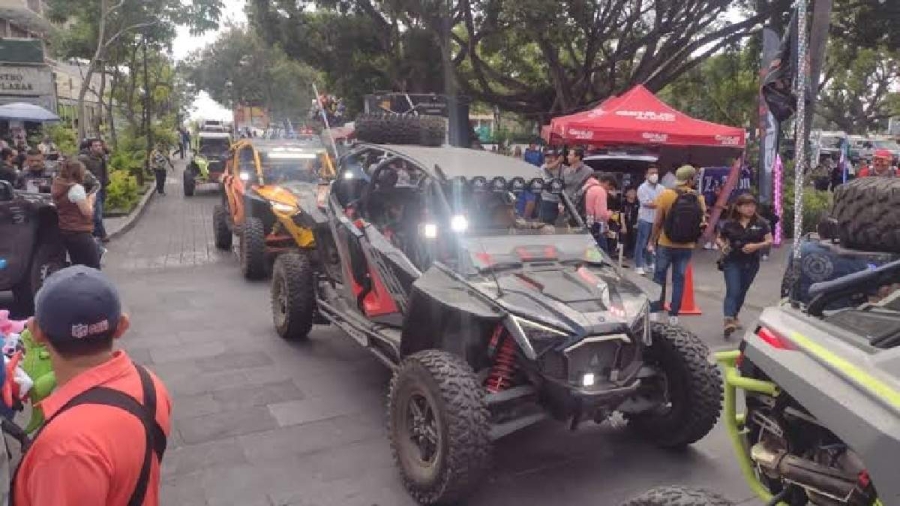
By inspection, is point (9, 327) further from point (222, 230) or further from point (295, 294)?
point (222, 230)

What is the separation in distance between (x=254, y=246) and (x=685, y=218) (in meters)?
5.50

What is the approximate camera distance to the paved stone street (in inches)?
158

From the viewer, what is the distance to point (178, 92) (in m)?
53.4

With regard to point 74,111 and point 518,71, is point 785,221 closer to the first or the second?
point 518,71

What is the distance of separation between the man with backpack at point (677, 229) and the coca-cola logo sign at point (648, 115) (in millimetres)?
5109

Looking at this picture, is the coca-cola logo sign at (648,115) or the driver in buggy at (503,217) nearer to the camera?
the driver in buggy at (503,217)

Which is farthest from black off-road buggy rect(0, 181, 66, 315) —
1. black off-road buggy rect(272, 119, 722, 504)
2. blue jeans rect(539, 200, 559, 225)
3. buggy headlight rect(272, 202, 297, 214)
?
blue jeans rect(539, 200, 559, 225)

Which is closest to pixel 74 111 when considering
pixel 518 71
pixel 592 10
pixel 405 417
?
pixel 518 71

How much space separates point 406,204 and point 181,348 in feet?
8.78

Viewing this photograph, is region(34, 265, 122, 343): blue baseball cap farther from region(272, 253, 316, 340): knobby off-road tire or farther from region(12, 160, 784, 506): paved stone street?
region(272, 253, 316, 340): knobby off-road tire

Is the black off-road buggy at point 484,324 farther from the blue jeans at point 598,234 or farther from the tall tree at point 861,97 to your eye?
the tall tree at point 861,97

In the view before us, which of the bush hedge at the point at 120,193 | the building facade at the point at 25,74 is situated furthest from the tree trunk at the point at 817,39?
the building facade at the point at 25,74

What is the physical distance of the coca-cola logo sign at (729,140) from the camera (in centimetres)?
1231

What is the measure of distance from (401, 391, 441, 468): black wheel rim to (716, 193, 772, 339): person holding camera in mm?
4401
